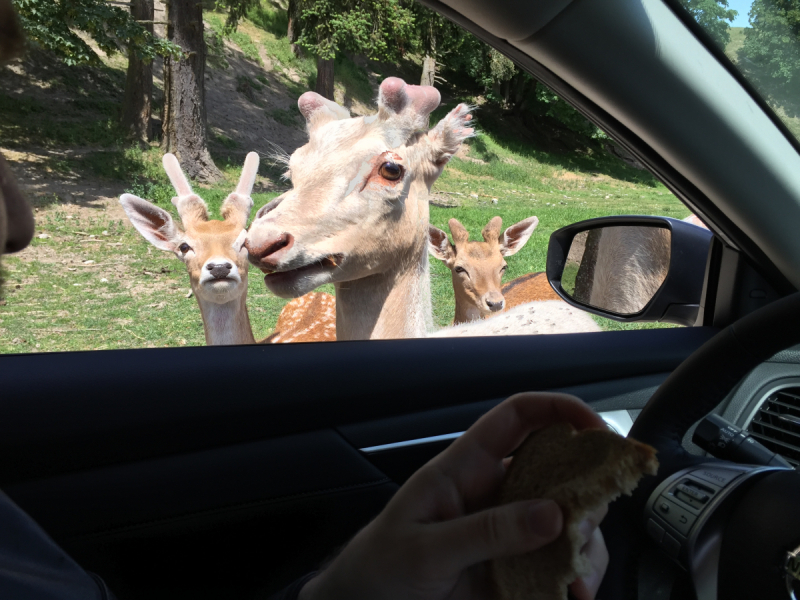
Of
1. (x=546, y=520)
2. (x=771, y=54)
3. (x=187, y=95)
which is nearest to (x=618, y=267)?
(x=771, y=54)

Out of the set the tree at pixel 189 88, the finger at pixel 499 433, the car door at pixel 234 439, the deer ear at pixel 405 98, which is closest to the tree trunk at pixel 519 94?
the deer ear at pixel 405 98

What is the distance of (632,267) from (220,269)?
61.4 inches

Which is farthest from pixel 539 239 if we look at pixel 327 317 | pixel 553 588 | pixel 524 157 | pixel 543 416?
pixel 553 588

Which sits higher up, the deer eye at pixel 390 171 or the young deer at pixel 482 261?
the deer eye at pixel 390 171

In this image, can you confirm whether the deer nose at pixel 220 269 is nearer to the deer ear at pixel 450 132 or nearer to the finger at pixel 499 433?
the deer ear at pixel 450 132

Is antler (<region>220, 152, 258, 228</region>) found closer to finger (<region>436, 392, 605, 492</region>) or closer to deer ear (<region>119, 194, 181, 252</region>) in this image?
deer ear (<region>119, 194, 181, 252</region>)

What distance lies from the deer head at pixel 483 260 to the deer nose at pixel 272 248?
133 cm

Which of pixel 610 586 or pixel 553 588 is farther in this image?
pixel 610 586

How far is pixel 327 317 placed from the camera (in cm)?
314

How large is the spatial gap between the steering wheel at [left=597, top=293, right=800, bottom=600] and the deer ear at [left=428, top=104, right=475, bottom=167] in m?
1.56

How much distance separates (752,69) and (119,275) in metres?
2.52

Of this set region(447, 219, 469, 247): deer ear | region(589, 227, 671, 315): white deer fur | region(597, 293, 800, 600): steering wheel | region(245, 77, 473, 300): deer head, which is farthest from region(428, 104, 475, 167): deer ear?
region(597, 293, 800, 600): steering wheel

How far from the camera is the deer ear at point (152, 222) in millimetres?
2676

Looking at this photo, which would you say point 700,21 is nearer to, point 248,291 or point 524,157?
point 524,157
